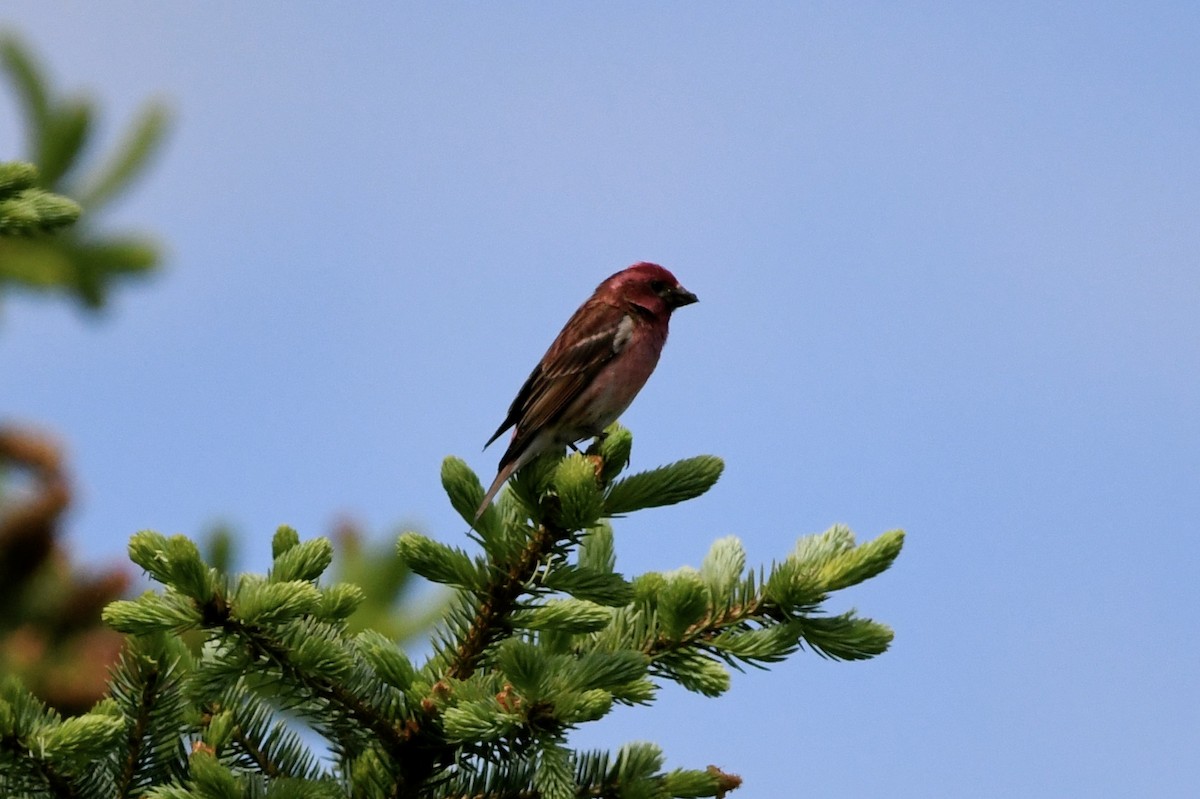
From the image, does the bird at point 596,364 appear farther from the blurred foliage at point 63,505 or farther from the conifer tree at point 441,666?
the blurred foliage at point 63,505

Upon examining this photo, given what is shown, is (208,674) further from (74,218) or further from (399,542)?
(74,218)

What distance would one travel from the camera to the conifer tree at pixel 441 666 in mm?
3352

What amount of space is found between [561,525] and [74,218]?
7.19ft

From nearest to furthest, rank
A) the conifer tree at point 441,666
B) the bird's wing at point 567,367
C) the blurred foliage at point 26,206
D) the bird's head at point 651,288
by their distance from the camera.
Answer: the conifer tree at point 441,666, the blurred foliage at point 26,206, the bird's wing at point 567,367, the bird's head at point 651,288

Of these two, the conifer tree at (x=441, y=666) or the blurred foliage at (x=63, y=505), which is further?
the blurred foliage at (x=63, y=505)

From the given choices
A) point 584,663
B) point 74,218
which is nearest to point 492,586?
point 584,663

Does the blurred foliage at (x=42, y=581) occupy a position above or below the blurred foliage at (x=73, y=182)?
below

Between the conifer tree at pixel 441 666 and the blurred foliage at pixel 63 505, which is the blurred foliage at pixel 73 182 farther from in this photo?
the conifer tree at pixel 441 666

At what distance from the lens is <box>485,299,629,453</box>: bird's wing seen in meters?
6.26

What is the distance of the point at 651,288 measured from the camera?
7.50 meters

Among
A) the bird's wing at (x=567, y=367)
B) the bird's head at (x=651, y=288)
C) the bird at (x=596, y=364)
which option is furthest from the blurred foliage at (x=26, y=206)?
the bird's head at (x=651, y=288)

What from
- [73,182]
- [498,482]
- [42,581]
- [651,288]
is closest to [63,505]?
[42,581]

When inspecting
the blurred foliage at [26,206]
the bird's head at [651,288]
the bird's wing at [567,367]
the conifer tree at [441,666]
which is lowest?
the conifer tree at [441,666]

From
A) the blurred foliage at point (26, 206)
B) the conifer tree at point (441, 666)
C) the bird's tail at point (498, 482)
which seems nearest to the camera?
the conifer tree at point (441, 666)
